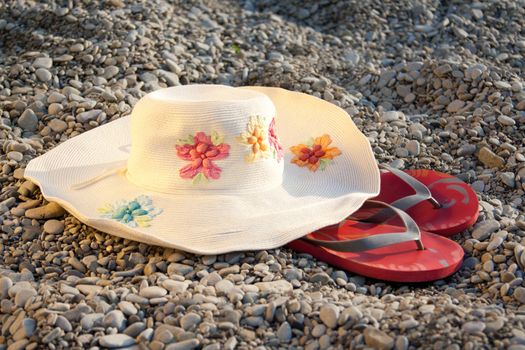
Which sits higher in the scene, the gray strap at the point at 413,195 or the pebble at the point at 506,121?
the pebble at the point at 506,121

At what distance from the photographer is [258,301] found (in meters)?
2.25

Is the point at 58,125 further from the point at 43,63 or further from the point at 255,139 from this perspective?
the point at 255,139

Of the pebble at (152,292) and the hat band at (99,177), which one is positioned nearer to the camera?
the pebble at (152,292)

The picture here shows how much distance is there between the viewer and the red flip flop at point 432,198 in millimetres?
2832

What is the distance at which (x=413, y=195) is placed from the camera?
289 centimetres

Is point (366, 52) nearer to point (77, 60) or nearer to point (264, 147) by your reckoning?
point (77, 60)

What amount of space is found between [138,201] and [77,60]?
151cm

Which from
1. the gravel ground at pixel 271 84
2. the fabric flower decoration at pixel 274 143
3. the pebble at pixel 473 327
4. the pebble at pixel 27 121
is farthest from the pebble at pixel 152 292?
the pebble at pixel 27 121

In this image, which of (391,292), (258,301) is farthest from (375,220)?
(258,301)

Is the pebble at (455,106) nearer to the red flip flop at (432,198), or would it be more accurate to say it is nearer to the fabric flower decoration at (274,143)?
the red flip flop at (432,198)

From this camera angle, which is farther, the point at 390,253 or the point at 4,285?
the point at 390,253

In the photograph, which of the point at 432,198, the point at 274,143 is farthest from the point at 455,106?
the point at 274,143

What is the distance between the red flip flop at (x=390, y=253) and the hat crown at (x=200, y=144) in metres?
0.29

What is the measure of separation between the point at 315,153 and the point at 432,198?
17.6 inches
